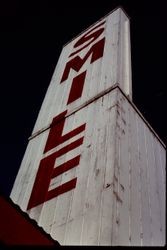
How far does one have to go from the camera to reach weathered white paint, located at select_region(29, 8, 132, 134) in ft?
20.5

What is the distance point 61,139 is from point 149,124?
5.20ft

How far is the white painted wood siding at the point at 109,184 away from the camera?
3.78 metres

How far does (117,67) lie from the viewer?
21.3 feet

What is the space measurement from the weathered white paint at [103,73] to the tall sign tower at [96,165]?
1.1 inches

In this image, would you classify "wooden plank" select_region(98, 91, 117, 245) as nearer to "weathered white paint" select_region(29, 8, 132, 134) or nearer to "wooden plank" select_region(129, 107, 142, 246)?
"wooden plank" select_region(129, 107, 142, 246)

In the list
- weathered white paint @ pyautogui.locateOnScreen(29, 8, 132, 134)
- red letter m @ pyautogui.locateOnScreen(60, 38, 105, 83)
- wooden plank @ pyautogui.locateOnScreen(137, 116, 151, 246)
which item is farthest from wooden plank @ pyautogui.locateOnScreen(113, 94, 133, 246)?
red letter m @ pyautogui.locateOnScreen(60, 38, 105, 83)

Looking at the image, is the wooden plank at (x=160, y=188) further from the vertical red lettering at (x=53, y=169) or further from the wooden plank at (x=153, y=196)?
the vertical red lettering at (x=53, y=169)

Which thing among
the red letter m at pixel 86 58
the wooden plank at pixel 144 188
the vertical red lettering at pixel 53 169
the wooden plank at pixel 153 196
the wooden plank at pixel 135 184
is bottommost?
the wooden plank at pixel 153 196

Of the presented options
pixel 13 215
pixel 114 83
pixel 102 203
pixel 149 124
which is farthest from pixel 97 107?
pixel 13 215

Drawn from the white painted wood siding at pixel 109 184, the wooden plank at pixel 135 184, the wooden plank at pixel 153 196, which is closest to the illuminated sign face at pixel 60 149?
the white painted wood siding at pixel 109 184

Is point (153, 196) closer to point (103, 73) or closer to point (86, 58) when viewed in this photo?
point (103, 73)

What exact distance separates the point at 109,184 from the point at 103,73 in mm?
3103

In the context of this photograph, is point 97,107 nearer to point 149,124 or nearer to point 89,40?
→ point 149,124

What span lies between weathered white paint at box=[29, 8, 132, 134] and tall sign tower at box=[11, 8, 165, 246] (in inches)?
1.1
